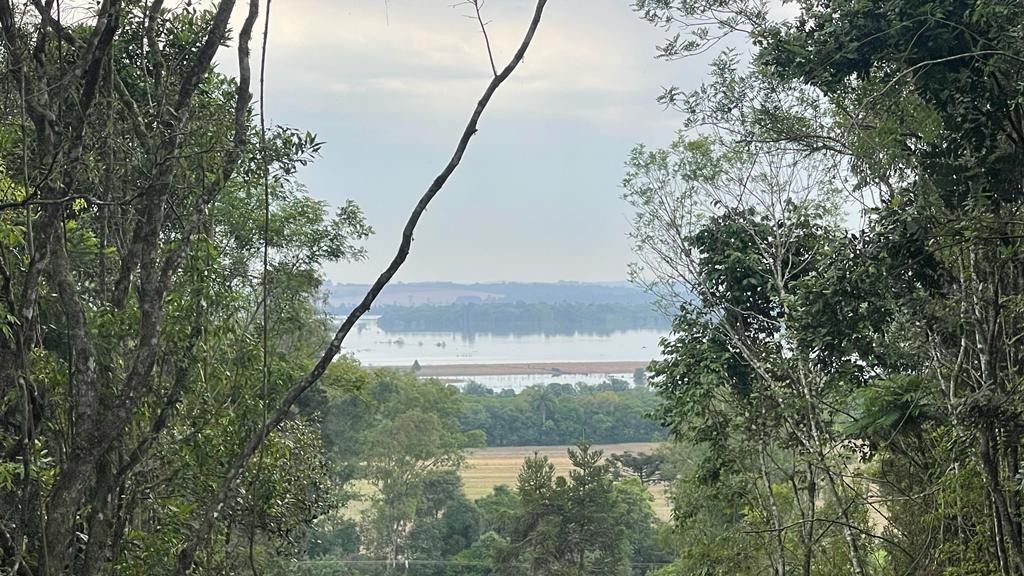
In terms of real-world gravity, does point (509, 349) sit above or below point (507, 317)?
below

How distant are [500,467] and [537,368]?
7463mm

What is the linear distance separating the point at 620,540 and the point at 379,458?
4278 mm

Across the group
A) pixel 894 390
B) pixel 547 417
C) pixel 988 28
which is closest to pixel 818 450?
pixel 894 390

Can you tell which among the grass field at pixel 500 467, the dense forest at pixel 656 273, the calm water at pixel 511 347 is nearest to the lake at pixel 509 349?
the calm water at pixel 511 347

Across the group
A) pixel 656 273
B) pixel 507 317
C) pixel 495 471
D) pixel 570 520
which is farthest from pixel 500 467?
pixel 656 273

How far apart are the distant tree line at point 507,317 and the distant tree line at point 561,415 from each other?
218 centimetres

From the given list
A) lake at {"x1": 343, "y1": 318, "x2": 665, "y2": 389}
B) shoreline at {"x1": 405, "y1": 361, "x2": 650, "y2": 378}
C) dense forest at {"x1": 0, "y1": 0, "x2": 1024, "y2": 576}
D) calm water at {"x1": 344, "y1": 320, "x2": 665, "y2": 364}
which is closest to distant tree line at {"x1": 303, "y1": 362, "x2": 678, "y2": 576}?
lake at {"x1": 343, "y1": 318, "x2": 665, "y2": 389}

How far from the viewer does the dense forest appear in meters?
2.21

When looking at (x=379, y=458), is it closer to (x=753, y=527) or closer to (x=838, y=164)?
(x=753, y=527)

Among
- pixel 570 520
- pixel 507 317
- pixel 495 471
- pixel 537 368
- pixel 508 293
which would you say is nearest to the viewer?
pixel 570 520

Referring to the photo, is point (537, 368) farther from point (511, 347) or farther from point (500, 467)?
point (500, 467)

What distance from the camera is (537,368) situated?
22797 millimetres

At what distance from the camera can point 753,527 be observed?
20.6 ft

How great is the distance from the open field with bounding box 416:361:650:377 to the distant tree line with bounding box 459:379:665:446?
2.69 metres
